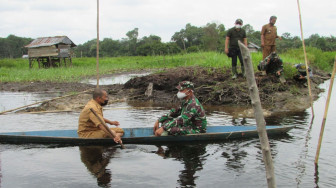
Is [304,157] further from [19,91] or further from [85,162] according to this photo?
[19,91]

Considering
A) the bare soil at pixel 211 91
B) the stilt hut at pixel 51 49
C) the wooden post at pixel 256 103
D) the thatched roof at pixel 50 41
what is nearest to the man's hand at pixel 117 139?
the wooden post at pixel 256 103

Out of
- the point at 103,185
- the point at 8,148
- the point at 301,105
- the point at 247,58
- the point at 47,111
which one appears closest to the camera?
the point at 247,58

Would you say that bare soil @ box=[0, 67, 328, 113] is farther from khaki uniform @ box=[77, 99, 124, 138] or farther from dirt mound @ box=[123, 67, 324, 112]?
khaki uniform @ box=[77, 99, 124, 138]

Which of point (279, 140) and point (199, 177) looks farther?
point (279, 140)

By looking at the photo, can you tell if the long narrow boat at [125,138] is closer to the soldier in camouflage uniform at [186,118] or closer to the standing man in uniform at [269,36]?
the soldier in camouflage uniform at [186,118]

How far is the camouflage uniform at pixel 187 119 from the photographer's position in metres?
5.86

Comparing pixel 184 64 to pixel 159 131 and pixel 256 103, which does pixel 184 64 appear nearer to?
pixel 159 131

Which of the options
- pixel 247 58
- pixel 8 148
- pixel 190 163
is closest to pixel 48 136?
pixel 8 148

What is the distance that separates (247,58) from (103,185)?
307 cm

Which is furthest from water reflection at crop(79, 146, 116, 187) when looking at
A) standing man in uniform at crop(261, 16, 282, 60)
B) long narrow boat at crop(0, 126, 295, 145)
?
standing man in uniform at crop(261, 16, 282, 60)

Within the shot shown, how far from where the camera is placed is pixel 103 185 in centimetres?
436

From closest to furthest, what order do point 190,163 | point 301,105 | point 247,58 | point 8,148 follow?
point 247,58 < point 190,163 < point 8,148 < point 301,105

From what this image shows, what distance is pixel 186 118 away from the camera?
19.2 feet

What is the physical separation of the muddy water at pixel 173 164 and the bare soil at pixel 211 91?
322cm
